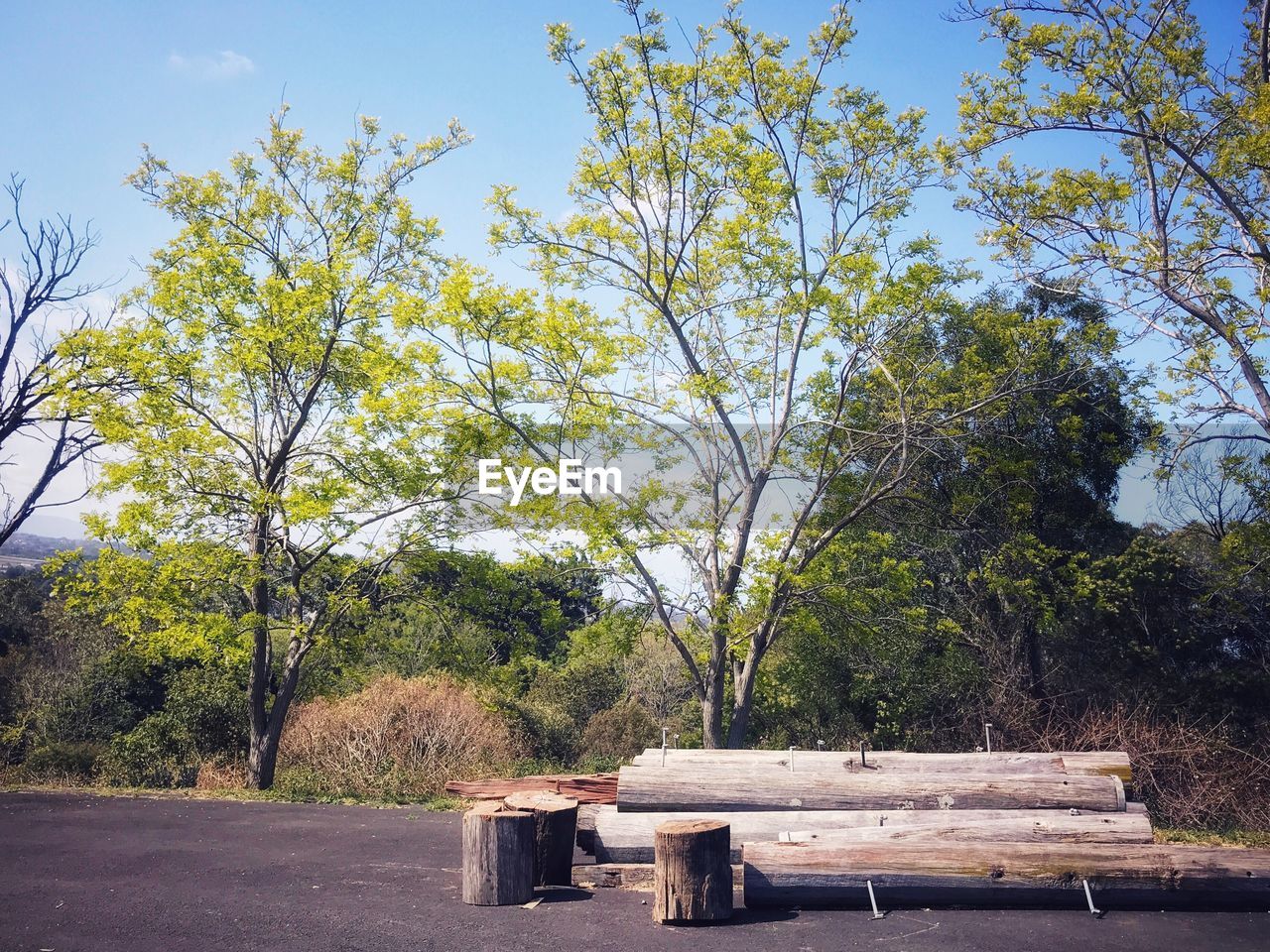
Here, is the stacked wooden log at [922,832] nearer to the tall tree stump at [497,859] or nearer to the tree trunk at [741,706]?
the tall tree stump at [497,859]

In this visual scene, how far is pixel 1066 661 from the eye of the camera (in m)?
20.9

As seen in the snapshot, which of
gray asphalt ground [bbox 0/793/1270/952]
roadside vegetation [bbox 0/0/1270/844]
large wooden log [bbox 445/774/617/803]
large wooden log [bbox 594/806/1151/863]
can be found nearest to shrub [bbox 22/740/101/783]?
roadside vegetation [bbox 0/0/1270/844]

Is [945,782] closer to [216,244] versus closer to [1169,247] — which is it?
[1169,247]

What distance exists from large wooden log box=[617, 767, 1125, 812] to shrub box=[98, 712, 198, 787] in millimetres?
13445

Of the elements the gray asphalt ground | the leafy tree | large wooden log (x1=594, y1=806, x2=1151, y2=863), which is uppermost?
the leafy tree

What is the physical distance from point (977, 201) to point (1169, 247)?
3.67 m

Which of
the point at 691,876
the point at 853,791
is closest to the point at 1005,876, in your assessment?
the point at 853,791

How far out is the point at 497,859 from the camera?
24.7ft

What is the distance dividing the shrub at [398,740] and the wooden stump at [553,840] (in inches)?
361

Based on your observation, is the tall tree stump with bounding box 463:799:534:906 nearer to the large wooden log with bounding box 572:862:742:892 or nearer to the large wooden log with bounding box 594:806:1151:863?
the large wooden log with bounding box 572:862:742:892

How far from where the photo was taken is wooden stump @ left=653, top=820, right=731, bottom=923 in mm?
6957

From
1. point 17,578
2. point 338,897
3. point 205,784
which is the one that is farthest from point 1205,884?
point 17,578

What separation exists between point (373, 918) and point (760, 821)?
3.48 metres

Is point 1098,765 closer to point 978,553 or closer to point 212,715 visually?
point 978,553
